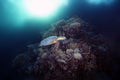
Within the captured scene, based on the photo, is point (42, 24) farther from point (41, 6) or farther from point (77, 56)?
point (77, 56)

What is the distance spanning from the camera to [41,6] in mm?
6094

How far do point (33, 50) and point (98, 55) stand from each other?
234 centimetres

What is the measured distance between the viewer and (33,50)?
5250 mm

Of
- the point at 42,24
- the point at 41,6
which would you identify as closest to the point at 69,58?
the point at 42,24

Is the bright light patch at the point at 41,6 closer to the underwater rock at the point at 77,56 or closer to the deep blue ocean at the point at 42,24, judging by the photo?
the deep blue ocean at the point at 42,24

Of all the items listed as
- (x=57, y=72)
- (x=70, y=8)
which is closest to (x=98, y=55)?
(x=57, y=72)

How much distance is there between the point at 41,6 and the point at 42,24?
2.56ft

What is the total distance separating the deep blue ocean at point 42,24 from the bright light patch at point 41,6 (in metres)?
0.31

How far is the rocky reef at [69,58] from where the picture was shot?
4309 millimetres

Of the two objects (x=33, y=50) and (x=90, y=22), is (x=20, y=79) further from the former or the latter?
(x=90, y=22)

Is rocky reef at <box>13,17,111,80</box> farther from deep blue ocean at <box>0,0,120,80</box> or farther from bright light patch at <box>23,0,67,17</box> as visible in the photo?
bright light patch at <box>23,0,67,17</box>

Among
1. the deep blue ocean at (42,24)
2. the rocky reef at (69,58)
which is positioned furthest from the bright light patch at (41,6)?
the rocky reef at (69,58)

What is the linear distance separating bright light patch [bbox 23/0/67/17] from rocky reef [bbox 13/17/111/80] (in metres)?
1.12

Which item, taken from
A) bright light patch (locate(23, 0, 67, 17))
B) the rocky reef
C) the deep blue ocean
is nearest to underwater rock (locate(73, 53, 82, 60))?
the rocky reef
